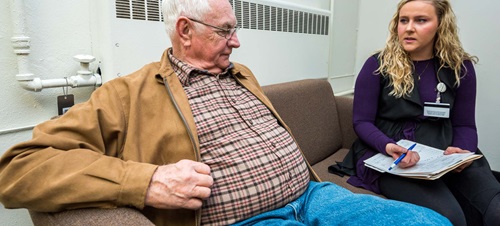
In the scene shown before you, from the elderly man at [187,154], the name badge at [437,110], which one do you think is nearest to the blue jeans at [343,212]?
the elderly man at [187,154]

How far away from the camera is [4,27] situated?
1.09 m

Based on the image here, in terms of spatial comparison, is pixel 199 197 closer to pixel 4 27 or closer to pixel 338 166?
pixel 4 27

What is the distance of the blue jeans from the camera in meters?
0.96

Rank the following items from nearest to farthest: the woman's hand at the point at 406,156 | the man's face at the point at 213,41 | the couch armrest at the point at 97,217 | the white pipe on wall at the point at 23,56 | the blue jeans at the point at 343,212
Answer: the couch armrest at the point at 97,217 → the blue jeans at the point at 343,212 → the white pipe on wall at the point at 23,56 → the man's face at the point at 213,41 → the woman's hand at the point at 406,156

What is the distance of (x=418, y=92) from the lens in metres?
1.56

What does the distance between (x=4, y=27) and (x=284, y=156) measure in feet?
3.36

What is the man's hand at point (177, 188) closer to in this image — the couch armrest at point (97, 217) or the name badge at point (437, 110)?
the couch armrest at point (97, 217)

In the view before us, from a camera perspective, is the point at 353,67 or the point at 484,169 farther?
the point at 353,67

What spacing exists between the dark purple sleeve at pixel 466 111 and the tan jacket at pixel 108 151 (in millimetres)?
1317

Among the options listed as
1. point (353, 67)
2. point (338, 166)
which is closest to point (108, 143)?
point (338, 166)

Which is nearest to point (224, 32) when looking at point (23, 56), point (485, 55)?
→ point (23, 56)

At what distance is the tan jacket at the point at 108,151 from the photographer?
2.57 ft

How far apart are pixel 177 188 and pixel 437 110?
50.4 inches

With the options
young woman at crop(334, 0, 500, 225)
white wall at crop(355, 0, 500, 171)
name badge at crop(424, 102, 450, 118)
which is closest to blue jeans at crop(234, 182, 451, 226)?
young woman at crop(334, 0, 500, 225)
